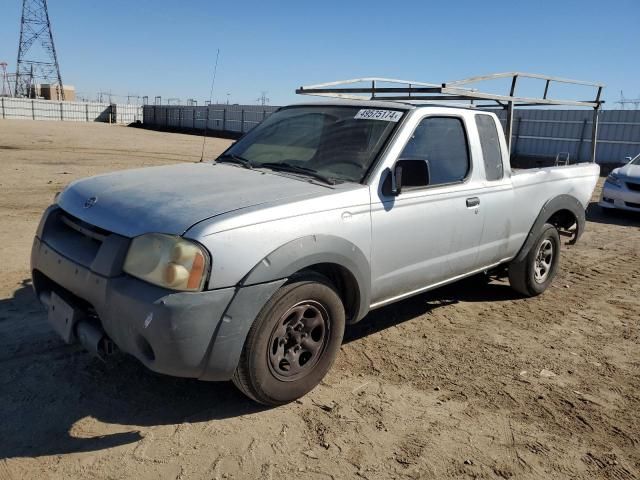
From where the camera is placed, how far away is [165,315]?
2.67m

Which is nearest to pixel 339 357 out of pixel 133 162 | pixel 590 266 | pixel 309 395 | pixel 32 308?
pixel 309 395

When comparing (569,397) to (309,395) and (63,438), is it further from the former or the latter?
(63,438)

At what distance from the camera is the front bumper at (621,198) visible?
35.6 ft

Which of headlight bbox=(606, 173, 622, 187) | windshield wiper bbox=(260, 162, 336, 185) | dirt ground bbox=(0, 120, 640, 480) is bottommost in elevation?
dirt ground bbox=(0, 120, 640, 480)

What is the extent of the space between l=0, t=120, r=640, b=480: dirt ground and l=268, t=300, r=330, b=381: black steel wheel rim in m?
0.25

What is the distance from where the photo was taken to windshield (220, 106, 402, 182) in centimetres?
383

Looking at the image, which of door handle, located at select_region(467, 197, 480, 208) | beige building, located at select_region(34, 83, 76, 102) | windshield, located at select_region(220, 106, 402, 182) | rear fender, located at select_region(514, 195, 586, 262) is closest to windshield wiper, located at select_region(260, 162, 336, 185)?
windshield, located at select_region(220, 106, 402, 182)

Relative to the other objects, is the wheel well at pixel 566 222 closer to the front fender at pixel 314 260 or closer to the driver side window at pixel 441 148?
the driver side window at pixel 441 148

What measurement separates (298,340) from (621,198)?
9984 mm

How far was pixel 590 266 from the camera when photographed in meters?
7.14

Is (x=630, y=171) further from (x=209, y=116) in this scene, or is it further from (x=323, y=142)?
(x=209, y=116)

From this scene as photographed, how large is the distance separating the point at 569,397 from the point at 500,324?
1326 millimetres

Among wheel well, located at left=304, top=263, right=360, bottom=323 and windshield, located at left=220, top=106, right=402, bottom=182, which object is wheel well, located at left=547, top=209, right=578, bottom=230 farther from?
wheel well, located at left=304, top=263, right=360, bottom=323

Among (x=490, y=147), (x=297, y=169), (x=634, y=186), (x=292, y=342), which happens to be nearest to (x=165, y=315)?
(x=292, y=342)
